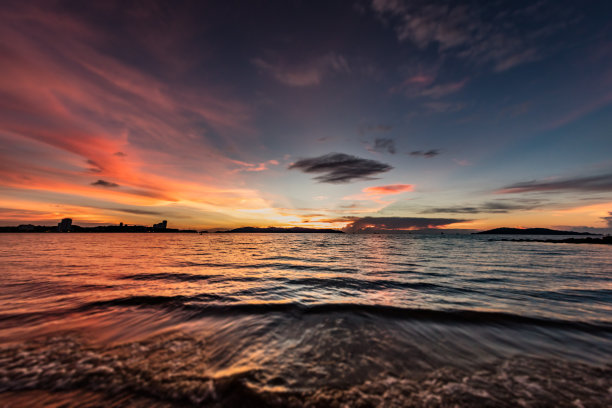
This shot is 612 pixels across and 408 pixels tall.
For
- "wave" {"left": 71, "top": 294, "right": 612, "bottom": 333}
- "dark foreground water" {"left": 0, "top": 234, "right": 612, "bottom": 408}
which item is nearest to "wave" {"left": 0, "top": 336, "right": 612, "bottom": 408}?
"dark foreground water" {"left": 0, "top": 234, "right": 612, "bottom": 408}

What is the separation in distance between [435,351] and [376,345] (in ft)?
5.19

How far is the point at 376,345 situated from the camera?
21.0ft

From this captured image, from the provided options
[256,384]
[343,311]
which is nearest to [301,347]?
[256,384]

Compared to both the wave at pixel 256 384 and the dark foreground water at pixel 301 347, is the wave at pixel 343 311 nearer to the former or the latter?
the dark foreground water at pixel 301 347

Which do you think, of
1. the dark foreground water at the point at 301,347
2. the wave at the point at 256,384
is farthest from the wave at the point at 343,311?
the wave at the point at 256,384

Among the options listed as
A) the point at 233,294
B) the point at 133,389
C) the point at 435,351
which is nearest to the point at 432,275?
the point at 435,351

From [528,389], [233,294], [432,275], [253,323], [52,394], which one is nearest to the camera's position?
[52,394]

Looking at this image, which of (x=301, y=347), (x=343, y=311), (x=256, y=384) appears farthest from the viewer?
(x=343, y=311)

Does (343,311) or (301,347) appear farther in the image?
(343,311)

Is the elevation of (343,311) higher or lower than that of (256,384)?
lower

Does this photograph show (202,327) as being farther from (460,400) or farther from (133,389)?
(460,400)

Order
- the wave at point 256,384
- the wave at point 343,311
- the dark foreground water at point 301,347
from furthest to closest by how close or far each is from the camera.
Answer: the wave at point 343,311 < the dark foreground water at point 301,347 < the wave at point 256,384

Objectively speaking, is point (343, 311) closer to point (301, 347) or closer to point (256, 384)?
point (301, 347)

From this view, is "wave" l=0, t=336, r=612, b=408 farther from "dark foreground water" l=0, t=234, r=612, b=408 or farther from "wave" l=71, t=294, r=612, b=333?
"wave" l=71, t=294, r=612, b=333
